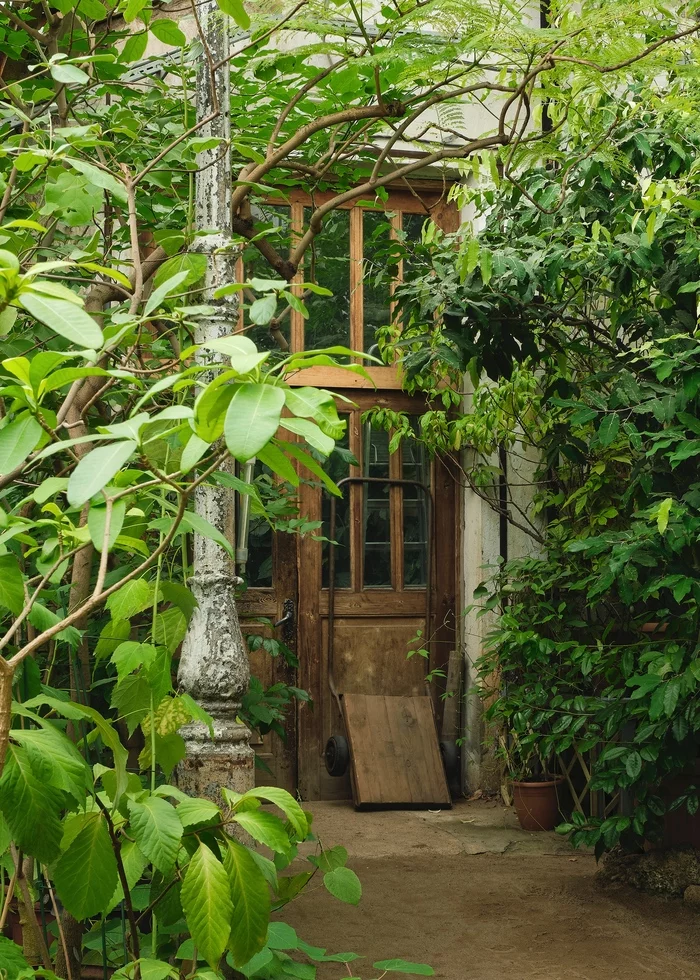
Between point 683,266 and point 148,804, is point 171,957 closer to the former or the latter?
point 148,804

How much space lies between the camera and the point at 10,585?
50.2 inches

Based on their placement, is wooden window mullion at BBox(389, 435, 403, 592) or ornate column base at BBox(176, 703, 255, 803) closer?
ornate column base at BBox(176, 703, 255, 803)

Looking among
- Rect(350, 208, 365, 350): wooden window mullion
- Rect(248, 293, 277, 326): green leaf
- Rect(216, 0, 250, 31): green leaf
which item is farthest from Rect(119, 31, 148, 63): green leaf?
Rect(350, 208, 365, 350): wooden window mullion

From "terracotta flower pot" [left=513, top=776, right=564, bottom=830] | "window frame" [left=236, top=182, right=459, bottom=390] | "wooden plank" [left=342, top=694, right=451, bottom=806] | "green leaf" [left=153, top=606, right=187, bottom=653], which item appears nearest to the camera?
"green leaf" [left=153, top=606, right=187, bottom=653]

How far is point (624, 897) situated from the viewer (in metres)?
3.66

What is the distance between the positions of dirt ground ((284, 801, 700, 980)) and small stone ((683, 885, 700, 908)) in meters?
0.04

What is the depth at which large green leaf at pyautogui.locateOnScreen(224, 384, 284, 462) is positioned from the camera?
88 cm

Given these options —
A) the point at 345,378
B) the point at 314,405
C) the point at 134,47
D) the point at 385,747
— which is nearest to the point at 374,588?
the point at 385,747

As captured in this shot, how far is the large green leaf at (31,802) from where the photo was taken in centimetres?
Result: 120

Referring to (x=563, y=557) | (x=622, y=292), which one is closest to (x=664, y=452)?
(x=622, y=292)

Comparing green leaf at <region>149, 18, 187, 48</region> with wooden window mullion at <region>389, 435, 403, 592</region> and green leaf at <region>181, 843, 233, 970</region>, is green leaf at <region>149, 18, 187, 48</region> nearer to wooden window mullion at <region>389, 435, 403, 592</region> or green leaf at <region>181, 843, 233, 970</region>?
green leaf at <region>181, 843, 233, 970</region>

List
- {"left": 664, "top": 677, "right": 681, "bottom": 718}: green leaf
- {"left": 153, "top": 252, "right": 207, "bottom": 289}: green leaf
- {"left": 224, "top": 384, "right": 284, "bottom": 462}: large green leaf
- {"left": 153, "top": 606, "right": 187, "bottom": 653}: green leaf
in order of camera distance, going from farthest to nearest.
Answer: {"left": 664, "top": 677, "right": 681, "bottom": 718}: green leaf, {"left": 153, "top": 252, "right": 207, "bottom": 289}: green leaf, {"left": 153, "top": 606, "right": 187, "bottom": 653}: green leaf, {"left": 224, "top": 384, "right": 284, "bottom": 462}: large green leaf

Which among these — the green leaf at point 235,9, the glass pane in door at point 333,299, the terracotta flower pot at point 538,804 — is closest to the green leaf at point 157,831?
the green leaf at point 235,9

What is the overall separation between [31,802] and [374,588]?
4.32 meters
